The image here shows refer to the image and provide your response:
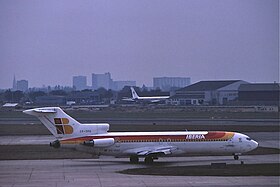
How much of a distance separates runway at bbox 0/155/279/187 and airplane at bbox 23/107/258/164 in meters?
1.13

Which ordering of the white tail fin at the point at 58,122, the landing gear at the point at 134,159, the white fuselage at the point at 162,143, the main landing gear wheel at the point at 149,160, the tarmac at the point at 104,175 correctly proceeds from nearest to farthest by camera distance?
1. the tarmac at the point at 104,175
2. the white tail fin at the point at 58,122
3. the white fuselage at the point at 162,143
4. the main landing gear wheel at the point at 149,160
5. the landing gear at the point at 134,159

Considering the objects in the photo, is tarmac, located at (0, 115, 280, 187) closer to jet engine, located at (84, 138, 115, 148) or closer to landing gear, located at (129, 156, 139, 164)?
landing gear, located at (129, 156, 139, 164)

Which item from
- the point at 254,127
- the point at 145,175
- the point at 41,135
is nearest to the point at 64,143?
the point at 145,175

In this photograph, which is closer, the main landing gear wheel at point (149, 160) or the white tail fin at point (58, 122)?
the white tail fin at point (58, 122)

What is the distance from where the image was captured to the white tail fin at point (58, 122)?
160ft

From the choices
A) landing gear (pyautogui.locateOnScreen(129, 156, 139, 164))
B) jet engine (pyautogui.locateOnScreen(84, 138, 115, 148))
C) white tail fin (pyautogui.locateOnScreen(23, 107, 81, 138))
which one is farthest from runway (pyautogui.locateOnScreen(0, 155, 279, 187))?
white tail fin (pyautogui.locateOnScreen(23, 107, 81, 138))

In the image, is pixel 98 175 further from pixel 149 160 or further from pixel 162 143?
pixel 162 143

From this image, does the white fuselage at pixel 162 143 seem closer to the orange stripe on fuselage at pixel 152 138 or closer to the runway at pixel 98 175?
the orange stripe on fuselage at pixel 152 138

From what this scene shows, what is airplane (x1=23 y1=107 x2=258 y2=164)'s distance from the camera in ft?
160

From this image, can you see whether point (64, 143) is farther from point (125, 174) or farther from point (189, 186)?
point (189, 186)

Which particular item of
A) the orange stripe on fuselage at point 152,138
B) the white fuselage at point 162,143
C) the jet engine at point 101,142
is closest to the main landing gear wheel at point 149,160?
the white fuselage at point 162,143

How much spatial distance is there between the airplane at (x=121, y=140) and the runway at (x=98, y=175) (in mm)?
1131

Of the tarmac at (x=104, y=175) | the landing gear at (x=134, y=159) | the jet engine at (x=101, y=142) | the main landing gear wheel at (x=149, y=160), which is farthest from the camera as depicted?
the landing gear at (x=134, y=159)

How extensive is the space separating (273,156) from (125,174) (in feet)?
62.3
